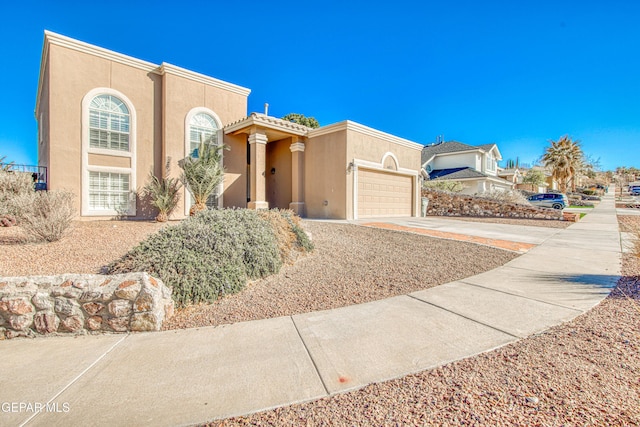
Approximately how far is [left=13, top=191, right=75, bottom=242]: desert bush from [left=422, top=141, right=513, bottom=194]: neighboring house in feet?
88.9

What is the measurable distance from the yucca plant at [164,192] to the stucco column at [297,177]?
511 centimetres

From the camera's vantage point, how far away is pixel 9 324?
3.37 meters

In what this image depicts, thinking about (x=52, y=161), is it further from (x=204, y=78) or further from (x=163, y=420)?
(x=163, y=420)

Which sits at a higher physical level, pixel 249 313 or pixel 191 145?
pixel 191 145

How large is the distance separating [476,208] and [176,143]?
1762 centimetres

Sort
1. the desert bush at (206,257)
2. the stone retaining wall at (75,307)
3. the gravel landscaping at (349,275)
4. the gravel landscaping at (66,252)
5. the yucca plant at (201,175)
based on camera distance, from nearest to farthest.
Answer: the stone retaining wall at (75,307) → the gravel landscaping at (349,275) → the desert bush at (206,257) → the gravel landscaping at (66,252) → the yucca plant at (201,175)

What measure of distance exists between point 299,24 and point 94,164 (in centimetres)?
968

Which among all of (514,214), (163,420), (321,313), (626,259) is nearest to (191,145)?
(321,313)

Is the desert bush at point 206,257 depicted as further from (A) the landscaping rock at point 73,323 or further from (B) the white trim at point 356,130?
(B) the white trim at point 356,130

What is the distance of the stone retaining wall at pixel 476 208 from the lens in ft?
57.4

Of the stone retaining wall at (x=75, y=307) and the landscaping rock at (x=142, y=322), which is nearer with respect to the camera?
the stone retaining wall at (x=75, y=307)

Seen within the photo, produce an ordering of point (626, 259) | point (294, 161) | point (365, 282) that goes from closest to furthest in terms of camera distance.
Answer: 1. point (365, 282)
2. point (626, 259)
3. point (294, 161)

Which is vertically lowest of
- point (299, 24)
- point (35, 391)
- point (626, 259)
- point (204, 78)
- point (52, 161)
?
point (35, 391)

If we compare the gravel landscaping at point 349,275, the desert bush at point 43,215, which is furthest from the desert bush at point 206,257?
the desert bush at point 43,215
